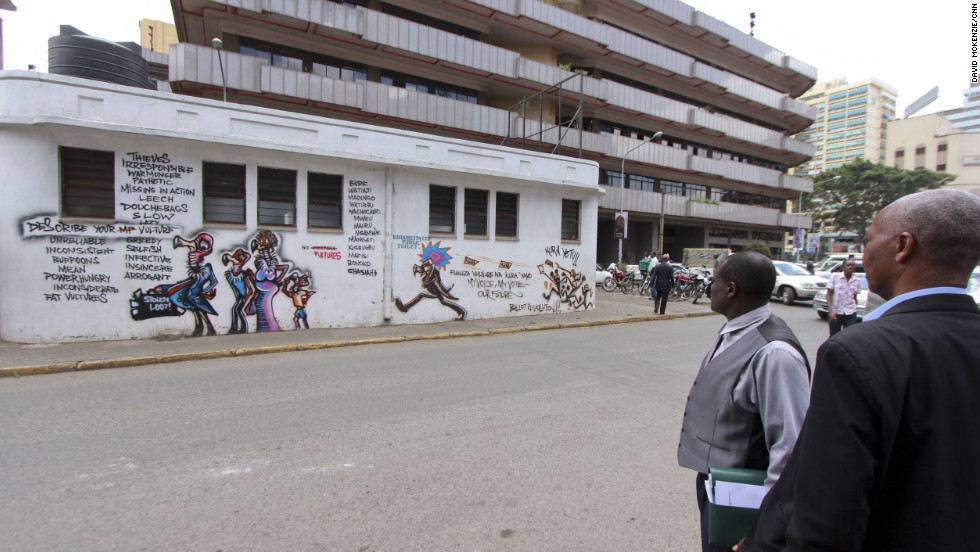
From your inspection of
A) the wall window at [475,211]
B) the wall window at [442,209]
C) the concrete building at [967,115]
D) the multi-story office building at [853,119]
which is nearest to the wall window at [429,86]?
the wall window at [475,211]

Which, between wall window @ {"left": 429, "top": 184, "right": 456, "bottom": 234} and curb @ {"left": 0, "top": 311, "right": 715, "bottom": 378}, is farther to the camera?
wall window @ {"left": 429, "top": 184, "right": 456, "bottom": 234}

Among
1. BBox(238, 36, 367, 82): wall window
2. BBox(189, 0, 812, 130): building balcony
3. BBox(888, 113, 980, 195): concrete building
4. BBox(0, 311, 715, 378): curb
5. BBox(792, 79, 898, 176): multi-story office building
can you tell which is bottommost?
BBox(0, 311, 715, 378): curb

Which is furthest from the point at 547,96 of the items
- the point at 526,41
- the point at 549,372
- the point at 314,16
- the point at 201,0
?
the point at 549,372

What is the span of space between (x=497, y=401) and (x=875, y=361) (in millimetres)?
4925

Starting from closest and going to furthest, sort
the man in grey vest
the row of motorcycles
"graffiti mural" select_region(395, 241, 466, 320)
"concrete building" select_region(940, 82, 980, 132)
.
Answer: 1. the man in grey vest
2. "graffiti mural" select_region(395, 241, 466, 320)
3. the row of motorcycles
4. "concrete building" select_region(940, 82, 980, 132)

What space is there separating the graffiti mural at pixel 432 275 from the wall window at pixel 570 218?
4047mm

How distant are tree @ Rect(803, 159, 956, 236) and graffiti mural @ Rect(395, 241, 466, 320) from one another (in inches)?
1866

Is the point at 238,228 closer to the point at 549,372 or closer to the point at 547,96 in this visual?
the point at 549,372

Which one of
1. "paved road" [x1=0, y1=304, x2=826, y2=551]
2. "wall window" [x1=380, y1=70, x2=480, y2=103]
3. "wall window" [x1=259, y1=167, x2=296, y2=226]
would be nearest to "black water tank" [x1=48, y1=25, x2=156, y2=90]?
"wall window" [x1=259, y1=167, x2=296, y2=226]

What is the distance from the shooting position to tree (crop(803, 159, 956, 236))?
4247 centimetres

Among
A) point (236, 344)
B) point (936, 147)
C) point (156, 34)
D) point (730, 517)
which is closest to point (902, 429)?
point (730, 517)

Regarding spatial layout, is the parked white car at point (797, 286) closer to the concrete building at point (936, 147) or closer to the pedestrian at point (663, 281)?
the pedestrian at point (663, 281)

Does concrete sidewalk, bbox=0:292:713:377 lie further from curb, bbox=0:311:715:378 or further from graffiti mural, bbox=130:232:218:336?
graffiti mural, bbox=130:232:218:336

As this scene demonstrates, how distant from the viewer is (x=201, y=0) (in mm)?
16922
